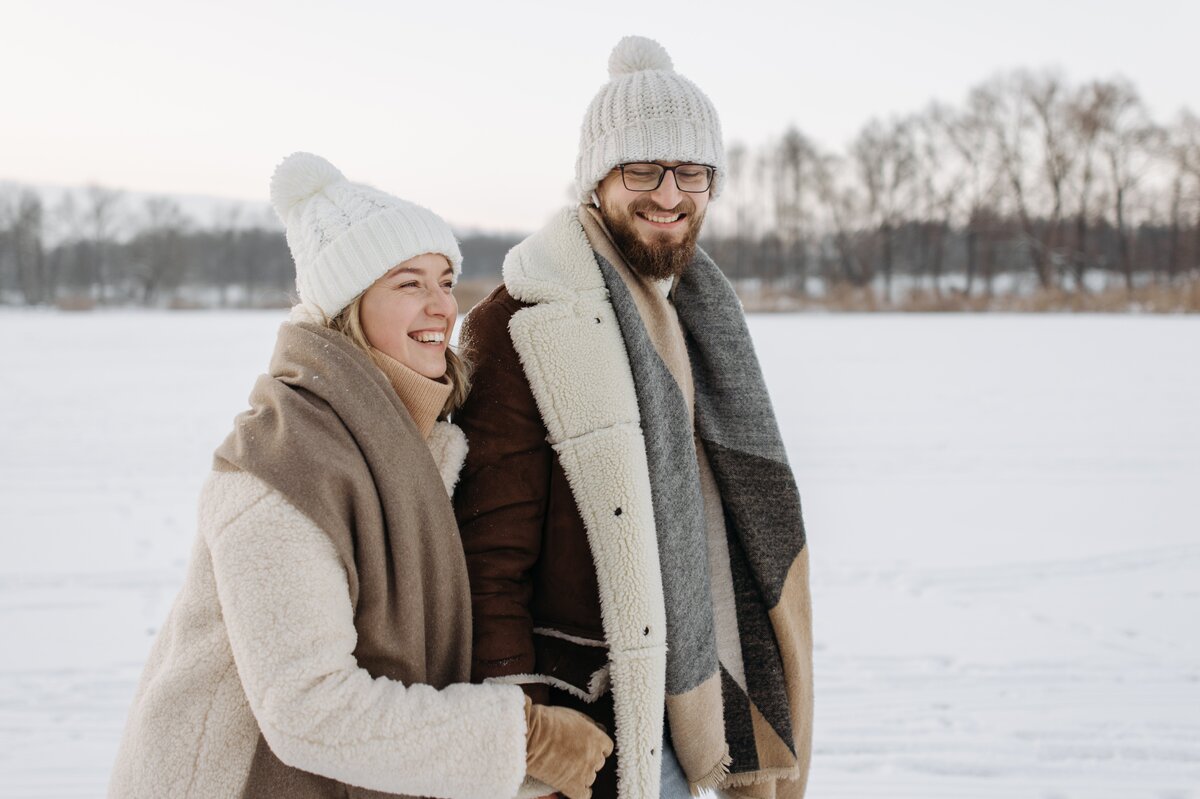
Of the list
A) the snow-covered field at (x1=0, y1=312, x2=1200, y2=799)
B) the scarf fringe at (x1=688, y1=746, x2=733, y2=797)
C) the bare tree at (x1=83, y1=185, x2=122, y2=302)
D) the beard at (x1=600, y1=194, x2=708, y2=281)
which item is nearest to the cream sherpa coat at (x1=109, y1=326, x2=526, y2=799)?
the scarf fringe at (x1=688, y1=746, x2=733, y2=797)

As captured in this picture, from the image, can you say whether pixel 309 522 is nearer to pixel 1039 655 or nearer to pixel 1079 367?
pixel 1039 655

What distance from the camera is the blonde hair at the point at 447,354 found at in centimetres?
166

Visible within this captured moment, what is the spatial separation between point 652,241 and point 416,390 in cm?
63

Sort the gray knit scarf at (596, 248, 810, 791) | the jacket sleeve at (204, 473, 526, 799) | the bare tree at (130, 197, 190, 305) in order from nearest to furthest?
1. the jacket sleeve at (204, 473, 526, 799)
2. the gray knit scarf at (596, 248, 810, 791)
3. the bare tree at (130, 197, 190, 305)

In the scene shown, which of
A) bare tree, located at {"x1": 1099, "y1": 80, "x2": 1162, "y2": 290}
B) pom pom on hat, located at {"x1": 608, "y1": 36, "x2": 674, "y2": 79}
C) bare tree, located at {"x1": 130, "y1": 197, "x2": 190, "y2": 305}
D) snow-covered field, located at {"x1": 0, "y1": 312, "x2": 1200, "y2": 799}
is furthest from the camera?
bare tree, located at {"x1": 130, "y1": 197, "x2": 190, "y2": 305}

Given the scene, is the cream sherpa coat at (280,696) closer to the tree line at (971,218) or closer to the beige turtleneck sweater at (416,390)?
the beige turtleneck sweater at (416,390)

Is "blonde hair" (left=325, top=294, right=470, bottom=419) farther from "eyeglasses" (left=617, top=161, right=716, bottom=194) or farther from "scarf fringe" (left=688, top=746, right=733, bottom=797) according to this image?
"scarf fringe" (left=688, top=746, right=733, bottom=797)

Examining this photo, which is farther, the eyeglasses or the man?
the eyeglasses

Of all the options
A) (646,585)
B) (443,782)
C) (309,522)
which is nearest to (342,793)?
(443,782)

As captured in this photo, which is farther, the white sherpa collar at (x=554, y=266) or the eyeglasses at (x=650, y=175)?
the eyeglasses at (x=650, y=175)

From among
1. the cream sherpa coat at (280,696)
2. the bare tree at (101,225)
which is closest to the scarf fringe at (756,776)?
the cream sherpa coat at (280,696)

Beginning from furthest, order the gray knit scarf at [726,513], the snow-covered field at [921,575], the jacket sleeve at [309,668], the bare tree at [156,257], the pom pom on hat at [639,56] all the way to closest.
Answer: the bare tree at [156,257] < the snow-covered field at [921,575] < the pom pom on hat at [639,56] < the gray knit scarf at [726,513] < the jacket sleeve at [309,668]

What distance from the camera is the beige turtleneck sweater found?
1655mm

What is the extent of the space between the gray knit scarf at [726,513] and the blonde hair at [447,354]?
0.33 m
